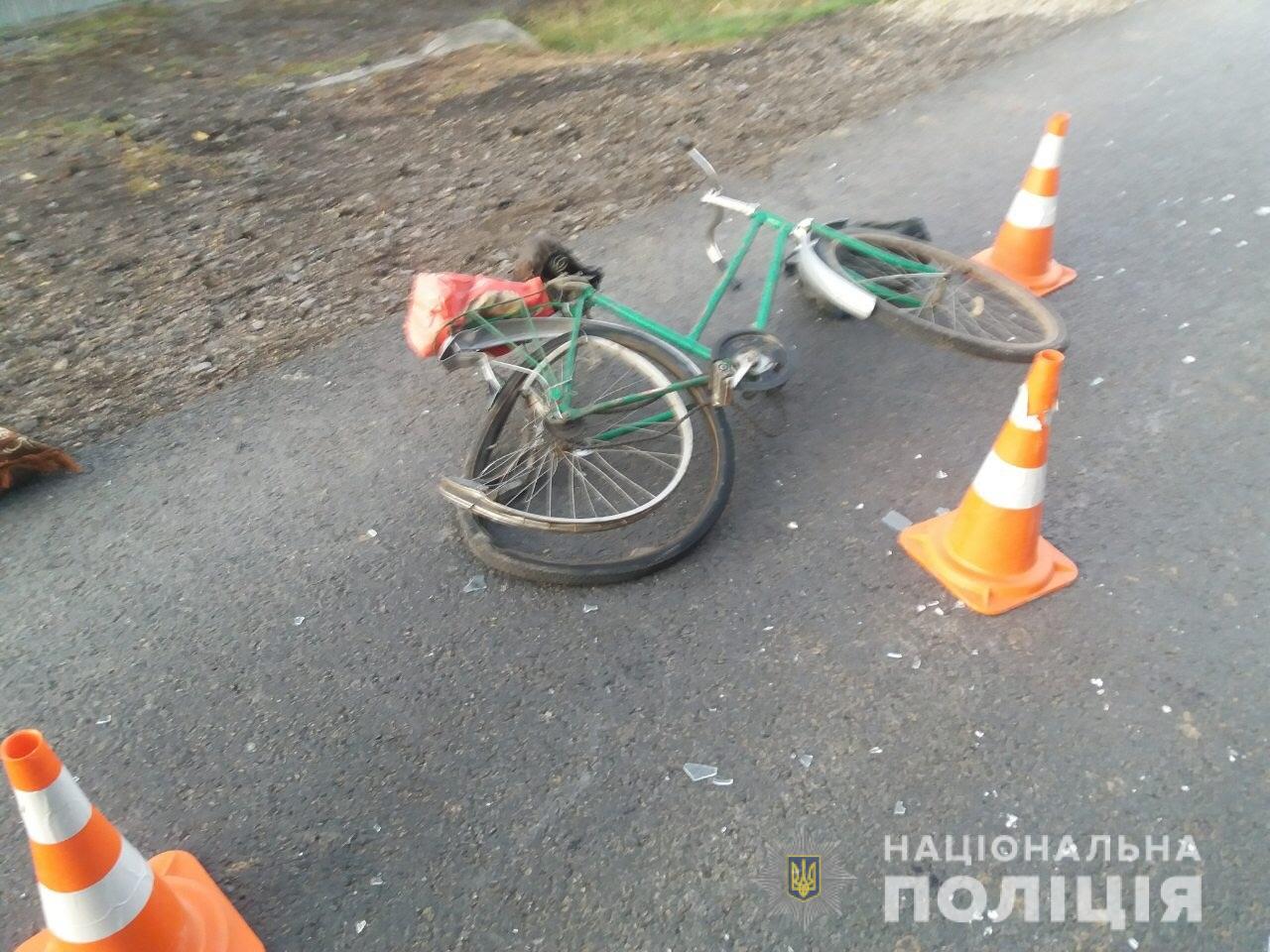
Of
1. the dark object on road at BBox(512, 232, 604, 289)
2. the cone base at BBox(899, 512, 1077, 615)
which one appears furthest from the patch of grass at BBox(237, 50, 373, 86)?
the cone base at BBox(899, 512, 1077, 615)

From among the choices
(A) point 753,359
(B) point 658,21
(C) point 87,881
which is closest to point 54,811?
(C) point 87,881

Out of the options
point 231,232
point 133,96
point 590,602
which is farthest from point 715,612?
point 133,96

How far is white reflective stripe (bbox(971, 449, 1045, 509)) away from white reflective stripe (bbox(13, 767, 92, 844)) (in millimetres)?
2544

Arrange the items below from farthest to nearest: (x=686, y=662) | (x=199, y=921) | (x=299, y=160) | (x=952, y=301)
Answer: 1. (x=299, y=160)
2. (x=952, y=301)
3. (x=686, y=662)
4. (x=199, y=921)

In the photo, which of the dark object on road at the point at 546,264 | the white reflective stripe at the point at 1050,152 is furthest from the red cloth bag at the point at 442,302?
the white reflective stripe at the point at 1050,152

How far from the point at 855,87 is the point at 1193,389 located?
Answer: 385 centimetres

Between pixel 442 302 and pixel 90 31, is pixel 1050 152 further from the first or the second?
pixel 90 31

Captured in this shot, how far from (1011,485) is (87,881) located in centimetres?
261

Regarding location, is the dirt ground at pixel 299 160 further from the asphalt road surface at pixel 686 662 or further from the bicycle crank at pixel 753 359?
the bicycle crank at pixel 753 359

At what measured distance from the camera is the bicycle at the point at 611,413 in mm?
3152

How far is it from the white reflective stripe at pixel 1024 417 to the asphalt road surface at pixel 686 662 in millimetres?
570

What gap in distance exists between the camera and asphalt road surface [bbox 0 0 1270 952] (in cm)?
231

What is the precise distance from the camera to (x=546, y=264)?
335 cm

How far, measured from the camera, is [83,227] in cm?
531
